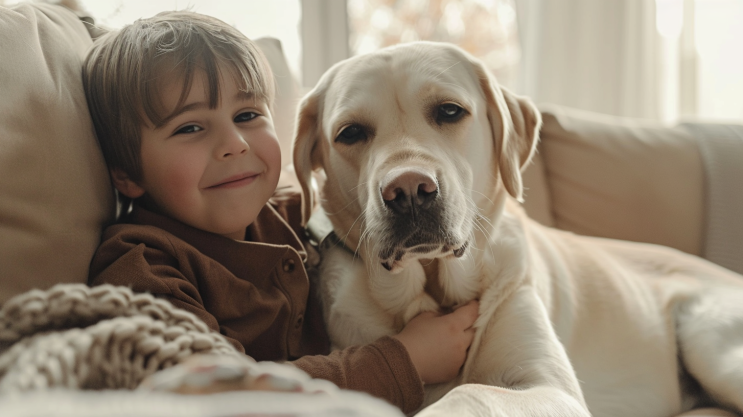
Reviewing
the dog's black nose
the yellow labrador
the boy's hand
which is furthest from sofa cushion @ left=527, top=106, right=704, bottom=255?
the dog's black nose

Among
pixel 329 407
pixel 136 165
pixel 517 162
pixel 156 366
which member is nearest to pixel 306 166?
pixel 136 165

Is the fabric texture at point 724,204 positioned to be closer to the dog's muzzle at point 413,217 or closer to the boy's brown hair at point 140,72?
the dog's muzzle at point 413,217

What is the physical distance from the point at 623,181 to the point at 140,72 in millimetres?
2029

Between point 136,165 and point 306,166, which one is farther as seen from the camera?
point 306,166

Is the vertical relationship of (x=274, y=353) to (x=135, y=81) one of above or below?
below

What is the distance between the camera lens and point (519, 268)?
4.91ft

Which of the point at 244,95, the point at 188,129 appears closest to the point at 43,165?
the point at 188,129

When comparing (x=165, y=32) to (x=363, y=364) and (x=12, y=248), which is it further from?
(x=363, y=364)

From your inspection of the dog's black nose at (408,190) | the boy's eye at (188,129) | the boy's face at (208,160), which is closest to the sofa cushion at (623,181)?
the dog's black nose at (408,190)

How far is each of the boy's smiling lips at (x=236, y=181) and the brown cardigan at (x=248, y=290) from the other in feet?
0.41

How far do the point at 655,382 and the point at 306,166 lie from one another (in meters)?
1.28

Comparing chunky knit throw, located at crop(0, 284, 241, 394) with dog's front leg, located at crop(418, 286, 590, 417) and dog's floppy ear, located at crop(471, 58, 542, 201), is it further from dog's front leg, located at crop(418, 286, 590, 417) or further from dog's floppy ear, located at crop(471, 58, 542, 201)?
dog's floppy ear, located at crop(471, 58, 542, 201)

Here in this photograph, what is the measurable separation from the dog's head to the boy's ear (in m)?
0.47

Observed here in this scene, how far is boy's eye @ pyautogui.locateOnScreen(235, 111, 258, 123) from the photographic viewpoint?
4.53 feet
